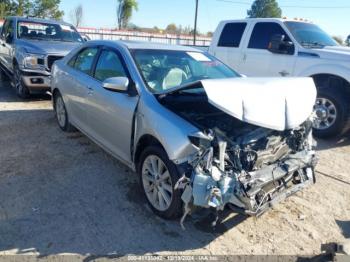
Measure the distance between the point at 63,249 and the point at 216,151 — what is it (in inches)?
62.8

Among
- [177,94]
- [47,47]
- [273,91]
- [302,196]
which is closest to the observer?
[273,91]

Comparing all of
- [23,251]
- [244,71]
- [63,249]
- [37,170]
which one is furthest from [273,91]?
[244,71]

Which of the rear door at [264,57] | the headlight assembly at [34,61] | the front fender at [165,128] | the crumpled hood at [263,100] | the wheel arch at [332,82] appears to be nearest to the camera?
the crumpled hood at [263,100]

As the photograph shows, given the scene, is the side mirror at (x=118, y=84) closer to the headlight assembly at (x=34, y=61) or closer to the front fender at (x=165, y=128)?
the front fender at (x=165, y=128)

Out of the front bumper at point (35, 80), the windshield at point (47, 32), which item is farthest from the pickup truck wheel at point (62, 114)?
the windshield at point (47, 32)

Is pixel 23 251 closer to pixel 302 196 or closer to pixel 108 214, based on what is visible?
pixel 108 214

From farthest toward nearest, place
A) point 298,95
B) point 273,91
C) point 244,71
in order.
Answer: point 244,71
point 298,95
point 273,91

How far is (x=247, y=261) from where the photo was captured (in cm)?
295

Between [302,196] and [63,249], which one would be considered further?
[302,196]

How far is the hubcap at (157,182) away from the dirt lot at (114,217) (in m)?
0.17

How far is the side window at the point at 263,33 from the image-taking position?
7.06m

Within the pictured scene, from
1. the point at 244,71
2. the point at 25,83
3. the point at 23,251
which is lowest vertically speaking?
the point at 23,251

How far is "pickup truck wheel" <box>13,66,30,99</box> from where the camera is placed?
8.24m

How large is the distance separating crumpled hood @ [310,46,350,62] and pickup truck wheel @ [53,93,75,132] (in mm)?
4637
